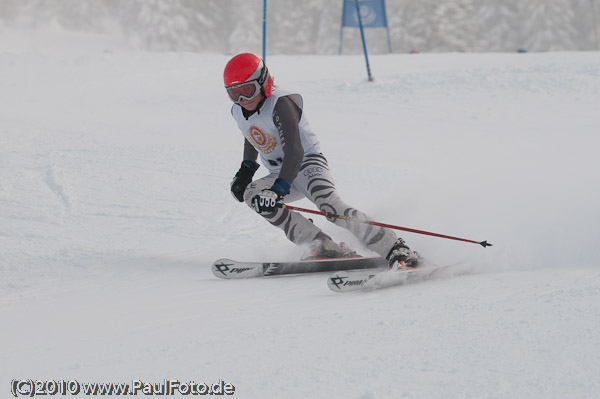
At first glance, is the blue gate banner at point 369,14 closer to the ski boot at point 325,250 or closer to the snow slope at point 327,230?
the snow slope at point 327,230

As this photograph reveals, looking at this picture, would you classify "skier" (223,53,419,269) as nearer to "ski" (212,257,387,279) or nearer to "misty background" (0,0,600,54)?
"ski" (212,257,387,279)

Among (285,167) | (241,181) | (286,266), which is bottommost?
(286,266)

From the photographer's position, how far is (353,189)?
7.33 m

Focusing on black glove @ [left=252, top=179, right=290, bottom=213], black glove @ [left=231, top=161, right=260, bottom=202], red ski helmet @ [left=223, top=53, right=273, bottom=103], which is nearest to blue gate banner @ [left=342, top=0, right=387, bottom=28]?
black glove @ [left=231, top=161, right=260, bottom=202]

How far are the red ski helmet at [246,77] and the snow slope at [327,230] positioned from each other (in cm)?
123

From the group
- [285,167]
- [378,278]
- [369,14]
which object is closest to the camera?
[378,278]

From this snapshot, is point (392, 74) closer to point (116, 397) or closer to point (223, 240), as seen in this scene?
point (223, 240)

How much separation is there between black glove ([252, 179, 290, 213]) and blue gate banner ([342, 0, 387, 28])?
1259 cm

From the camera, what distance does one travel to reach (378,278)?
3842 mm

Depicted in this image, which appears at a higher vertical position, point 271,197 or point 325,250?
point 271,197

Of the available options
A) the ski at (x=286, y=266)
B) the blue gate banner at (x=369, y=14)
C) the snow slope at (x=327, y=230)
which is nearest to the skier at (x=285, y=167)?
the ski at (x=286, y=266)

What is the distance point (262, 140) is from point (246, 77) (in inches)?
19.7

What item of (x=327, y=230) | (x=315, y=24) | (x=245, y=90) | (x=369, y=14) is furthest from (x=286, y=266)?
(x=315, y=24)

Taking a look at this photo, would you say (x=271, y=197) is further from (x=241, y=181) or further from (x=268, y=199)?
(x=241, y=181)
